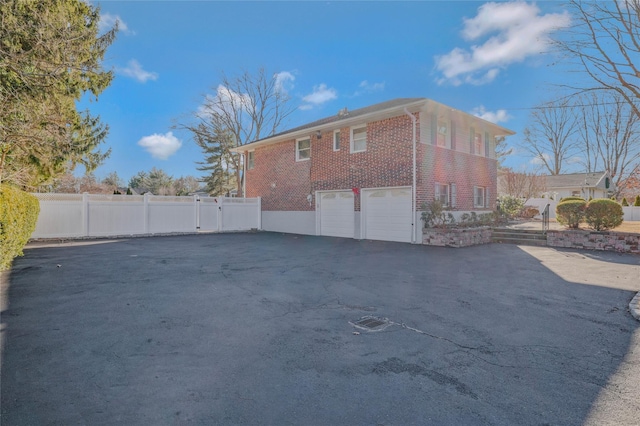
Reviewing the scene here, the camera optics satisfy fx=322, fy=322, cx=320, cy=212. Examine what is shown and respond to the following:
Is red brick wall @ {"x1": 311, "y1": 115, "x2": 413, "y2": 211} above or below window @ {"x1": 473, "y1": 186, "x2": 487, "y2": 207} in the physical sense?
above

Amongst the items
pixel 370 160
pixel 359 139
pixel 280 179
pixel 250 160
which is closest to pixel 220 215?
pixel 280 179

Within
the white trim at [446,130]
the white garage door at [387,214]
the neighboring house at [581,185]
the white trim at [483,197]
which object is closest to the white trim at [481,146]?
the white trim at [483,197]

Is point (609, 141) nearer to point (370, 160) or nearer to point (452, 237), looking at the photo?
point (452, 237)

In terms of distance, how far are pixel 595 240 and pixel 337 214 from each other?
9.46 m

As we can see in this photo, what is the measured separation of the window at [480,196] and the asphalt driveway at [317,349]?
354 inches

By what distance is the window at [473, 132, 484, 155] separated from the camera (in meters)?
15.5

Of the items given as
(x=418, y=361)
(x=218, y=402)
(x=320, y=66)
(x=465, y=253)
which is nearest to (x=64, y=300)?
(x=218, y=402)

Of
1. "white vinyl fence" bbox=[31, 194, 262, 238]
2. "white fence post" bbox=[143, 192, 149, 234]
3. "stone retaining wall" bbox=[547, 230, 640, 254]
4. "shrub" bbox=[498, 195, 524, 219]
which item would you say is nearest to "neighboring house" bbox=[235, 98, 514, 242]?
"white vinyl fence" bbox=[31, 194, 262, 238]

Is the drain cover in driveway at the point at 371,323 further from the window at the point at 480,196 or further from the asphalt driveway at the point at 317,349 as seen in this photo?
the window at the point at 480,196

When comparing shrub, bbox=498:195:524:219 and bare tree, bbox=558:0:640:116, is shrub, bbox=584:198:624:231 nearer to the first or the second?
bare tree, bbox=558:0:640:116

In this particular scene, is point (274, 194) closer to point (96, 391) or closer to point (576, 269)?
point (576, 269)

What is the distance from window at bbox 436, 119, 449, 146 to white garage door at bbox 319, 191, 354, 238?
4.28 m

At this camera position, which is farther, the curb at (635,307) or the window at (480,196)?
the window at (480,196)

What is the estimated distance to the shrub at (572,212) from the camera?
1142 cm
